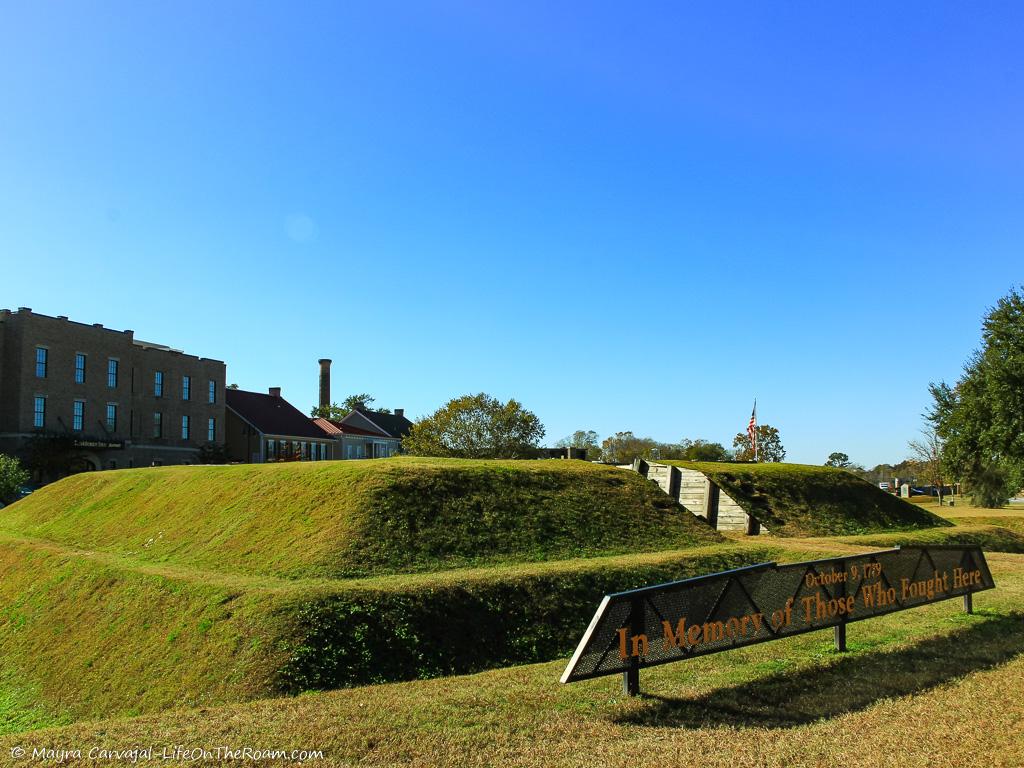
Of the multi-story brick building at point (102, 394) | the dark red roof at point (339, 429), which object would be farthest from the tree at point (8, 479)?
the dark red roof at point (339, 429)

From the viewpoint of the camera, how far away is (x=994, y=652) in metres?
9.25

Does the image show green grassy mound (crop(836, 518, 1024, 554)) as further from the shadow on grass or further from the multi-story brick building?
the multi-story brick building

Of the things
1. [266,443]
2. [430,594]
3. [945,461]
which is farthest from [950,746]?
[266,443]

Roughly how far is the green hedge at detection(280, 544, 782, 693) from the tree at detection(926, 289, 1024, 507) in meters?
25.7

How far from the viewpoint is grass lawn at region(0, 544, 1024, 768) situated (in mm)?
5910

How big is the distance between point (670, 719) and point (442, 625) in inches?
210

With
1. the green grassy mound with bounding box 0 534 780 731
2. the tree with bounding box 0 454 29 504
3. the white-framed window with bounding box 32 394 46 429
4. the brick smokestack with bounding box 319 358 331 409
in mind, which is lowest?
the green grassy mound with bounding box 0 534 780 731

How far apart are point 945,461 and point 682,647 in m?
33.7

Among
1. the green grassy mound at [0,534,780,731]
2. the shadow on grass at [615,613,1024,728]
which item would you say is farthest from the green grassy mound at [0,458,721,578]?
the shadow on grass at [615,613,1024,728]

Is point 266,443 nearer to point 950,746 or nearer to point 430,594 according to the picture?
point 430,594

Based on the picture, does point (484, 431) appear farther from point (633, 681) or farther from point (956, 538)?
point (633, 681)

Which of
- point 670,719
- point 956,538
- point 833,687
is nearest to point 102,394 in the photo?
point 956,538

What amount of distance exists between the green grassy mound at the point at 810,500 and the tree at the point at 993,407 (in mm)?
8099

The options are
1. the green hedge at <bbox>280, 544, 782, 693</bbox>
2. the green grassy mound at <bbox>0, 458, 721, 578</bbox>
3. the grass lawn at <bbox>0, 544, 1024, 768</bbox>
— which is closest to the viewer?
the grass lawn at <bbox>0, 544, 1024, 768</bbox>
